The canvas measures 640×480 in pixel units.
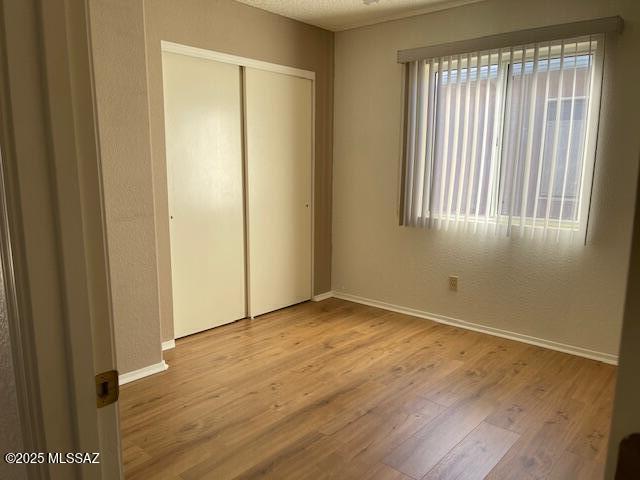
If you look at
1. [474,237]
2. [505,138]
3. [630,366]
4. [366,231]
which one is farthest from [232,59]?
[630,366]

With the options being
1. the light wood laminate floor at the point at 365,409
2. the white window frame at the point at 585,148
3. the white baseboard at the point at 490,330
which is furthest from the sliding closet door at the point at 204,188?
the white window frame at the point at 585,148

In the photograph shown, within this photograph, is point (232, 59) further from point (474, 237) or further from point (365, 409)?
point (365, 409)

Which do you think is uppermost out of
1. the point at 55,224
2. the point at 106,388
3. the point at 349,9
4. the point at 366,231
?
the point at 349,9

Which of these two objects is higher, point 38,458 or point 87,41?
point 87,41

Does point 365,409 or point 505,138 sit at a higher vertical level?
point 505,138

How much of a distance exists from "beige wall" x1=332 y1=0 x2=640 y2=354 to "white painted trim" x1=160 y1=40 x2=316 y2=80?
1.54 feet

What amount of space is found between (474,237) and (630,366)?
10.9 ft

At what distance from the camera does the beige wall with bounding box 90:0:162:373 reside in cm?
262

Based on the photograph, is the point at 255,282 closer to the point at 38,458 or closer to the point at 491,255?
the point at 491,255

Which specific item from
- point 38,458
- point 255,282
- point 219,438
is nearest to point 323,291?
point 255,282

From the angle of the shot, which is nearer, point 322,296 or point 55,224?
point 55,224

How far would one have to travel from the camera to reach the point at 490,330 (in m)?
3.70

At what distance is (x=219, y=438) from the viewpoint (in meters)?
2.29

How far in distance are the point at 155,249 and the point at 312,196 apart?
179 centimetres
